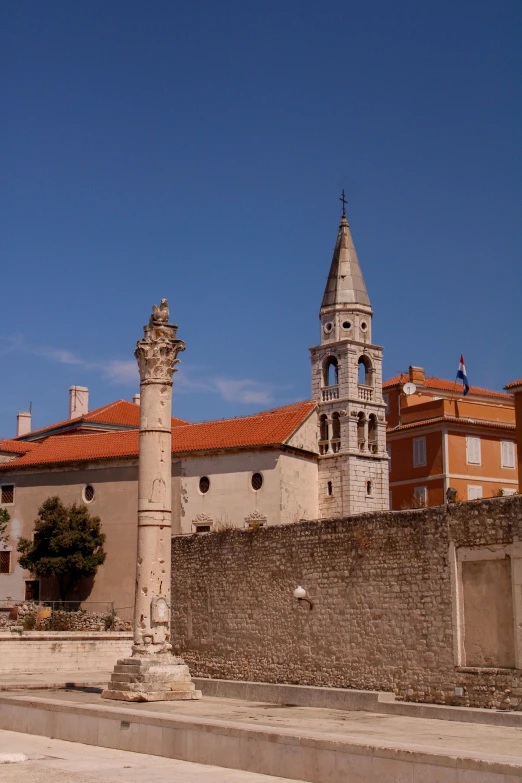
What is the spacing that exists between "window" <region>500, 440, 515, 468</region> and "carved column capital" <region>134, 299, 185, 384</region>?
3221 cm

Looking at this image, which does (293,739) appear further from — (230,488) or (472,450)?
(472,450)

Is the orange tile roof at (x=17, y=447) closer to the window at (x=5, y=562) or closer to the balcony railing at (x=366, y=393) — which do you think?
the window at (x=5, y=562)

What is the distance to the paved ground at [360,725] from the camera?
11.2 metres

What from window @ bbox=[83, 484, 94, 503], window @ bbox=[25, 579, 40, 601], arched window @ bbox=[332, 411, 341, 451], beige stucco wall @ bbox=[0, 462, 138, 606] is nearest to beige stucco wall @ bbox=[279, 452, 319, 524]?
arched window @ bbox=[332, 411, 341, 451]

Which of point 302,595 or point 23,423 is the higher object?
point 23,423

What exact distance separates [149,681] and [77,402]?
137 feet

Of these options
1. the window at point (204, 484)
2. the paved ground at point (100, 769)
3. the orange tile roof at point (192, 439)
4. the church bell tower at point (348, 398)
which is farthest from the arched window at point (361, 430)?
the paved ground at point (100, 769)

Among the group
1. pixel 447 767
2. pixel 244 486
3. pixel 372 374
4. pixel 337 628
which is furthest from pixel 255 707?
pixel 372 374

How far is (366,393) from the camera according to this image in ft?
157

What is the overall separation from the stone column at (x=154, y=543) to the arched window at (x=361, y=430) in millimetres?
28904

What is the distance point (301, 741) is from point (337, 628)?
31.6 ft

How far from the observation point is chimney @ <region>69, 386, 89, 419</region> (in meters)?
56.8

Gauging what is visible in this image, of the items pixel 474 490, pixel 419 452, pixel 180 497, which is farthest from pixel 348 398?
pixel 180 497

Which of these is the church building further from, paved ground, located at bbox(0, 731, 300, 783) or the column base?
paved ground, located at bbox(0, 731, 300, 783)
